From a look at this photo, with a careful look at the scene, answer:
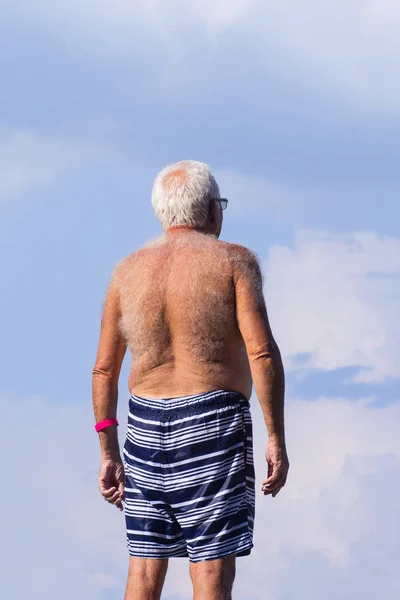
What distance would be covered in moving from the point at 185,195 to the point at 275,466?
1656 millimetres

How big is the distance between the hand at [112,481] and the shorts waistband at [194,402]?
0.60 m

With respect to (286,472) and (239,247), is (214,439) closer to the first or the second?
(286,472)

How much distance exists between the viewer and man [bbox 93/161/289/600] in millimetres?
7195

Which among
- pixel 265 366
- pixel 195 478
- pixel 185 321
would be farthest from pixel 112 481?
pixel 265 366

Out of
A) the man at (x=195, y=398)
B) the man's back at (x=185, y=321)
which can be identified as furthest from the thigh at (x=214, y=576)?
the man's back at (x=185, y=321)

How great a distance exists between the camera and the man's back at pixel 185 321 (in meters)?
7.27

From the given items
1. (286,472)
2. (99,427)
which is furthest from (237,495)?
(99,427)

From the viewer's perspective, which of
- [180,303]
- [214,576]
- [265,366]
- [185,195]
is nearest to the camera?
[214,576]

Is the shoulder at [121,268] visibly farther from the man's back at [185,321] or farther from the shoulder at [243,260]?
the shoulder at [243,260]

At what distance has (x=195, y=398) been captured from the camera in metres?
7.25

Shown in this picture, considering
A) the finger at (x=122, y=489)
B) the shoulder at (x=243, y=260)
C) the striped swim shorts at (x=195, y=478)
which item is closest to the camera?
the striped swim shorts at (x=195, y=478)

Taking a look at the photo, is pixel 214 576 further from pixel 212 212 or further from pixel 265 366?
pixel 212 212

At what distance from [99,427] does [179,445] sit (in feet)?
2.43

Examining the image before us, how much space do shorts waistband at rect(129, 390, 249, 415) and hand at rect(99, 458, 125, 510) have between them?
60cm
